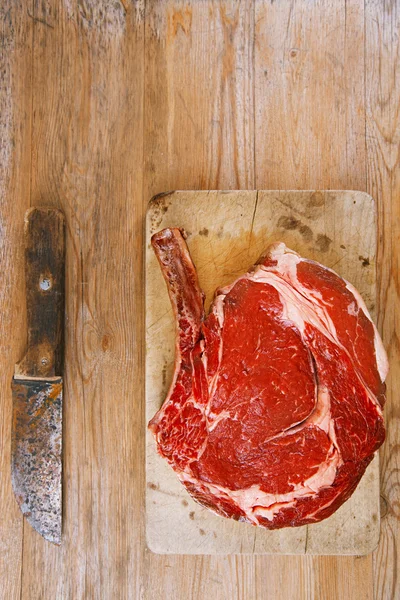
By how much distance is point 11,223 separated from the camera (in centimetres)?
191

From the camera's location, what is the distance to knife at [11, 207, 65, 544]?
1788 mm

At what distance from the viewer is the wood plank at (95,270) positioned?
1.88 meters

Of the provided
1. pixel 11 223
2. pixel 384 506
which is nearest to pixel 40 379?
pixel 11 223

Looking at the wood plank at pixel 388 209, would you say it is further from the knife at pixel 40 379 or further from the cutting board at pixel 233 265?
the knife at pixel 40 379

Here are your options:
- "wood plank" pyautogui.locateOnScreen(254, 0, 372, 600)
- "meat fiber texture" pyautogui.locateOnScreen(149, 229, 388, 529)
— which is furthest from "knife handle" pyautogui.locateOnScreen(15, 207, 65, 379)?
"wood plank" pyautogui.locateOnScreen(254, 0, 372, 600)

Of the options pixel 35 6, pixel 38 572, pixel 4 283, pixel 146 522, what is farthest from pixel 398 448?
pixel 35 6

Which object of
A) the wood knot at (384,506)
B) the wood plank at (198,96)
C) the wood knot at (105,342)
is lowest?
the wood knot at (384,506)

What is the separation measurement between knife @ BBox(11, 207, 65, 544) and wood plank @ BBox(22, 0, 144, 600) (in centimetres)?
8

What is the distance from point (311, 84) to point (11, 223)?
126 cm

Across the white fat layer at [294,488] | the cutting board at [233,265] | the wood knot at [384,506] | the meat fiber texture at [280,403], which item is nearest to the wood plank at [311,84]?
the cutting board at [233,265]

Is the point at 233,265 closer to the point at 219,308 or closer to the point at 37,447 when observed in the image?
the point at 219,308

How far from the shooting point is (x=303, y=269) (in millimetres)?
1556

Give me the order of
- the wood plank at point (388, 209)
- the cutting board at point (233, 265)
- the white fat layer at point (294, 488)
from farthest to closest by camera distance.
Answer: the wood plank at point (388, 209) < the cutting board at point (233, 265) < the white fat layer at point (294, 488)

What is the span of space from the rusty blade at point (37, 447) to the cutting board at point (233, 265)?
34cm
